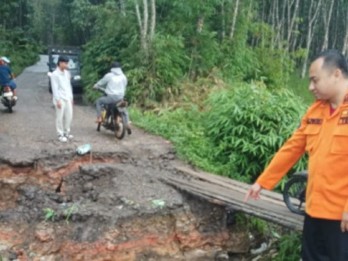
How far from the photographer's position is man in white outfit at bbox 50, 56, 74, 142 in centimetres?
784

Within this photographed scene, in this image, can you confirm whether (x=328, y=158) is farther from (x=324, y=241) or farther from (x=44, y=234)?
(x=44, y=234)

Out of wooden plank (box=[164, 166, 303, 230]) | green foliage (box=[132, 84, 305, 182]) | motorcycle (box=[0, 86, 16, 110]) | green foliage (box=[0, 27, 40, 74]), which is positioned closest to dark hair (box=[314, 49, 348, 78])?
wooden plank (box=[164, 166, 303, 230])

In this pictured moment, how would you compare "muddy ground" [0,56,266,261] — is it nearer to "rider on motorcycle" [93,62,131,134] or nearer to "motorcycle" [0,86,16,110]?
"rider on motorcycle" [93,62,131,134]

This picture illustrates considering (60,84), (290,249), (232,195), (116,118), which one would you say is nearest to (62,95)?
(60,84)

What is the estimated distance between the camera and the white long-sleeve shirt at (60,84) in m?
7.86

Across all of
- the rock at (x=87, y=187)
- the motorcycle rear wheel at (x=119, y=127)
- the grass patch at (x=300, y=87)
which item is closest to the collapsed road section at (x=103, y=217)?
the rock at (x=87, y=187)

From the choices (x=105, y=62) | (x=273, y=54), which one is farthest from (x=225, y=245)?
(x=273, y=54)

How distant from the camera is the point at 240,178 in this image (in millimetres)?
7938

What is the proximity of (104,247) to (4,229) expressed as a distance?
138 cm

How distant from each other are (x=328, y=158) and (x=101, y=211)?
4123 millimetres

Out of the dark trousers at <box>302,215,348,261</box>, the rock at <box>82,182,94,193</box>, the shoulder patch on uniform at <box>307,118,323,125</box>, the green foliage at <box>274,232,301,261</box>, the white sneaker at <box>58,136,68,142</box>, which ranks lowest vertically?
the green foliage at <box>274,232,301,261</box>

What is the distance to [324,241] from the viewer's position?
9.64 ft

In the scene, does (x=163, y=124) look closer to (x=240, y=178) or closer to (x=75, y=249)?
(x=240, y=178)

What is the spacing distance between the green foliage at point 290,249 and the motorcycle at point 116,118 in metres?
4.06
